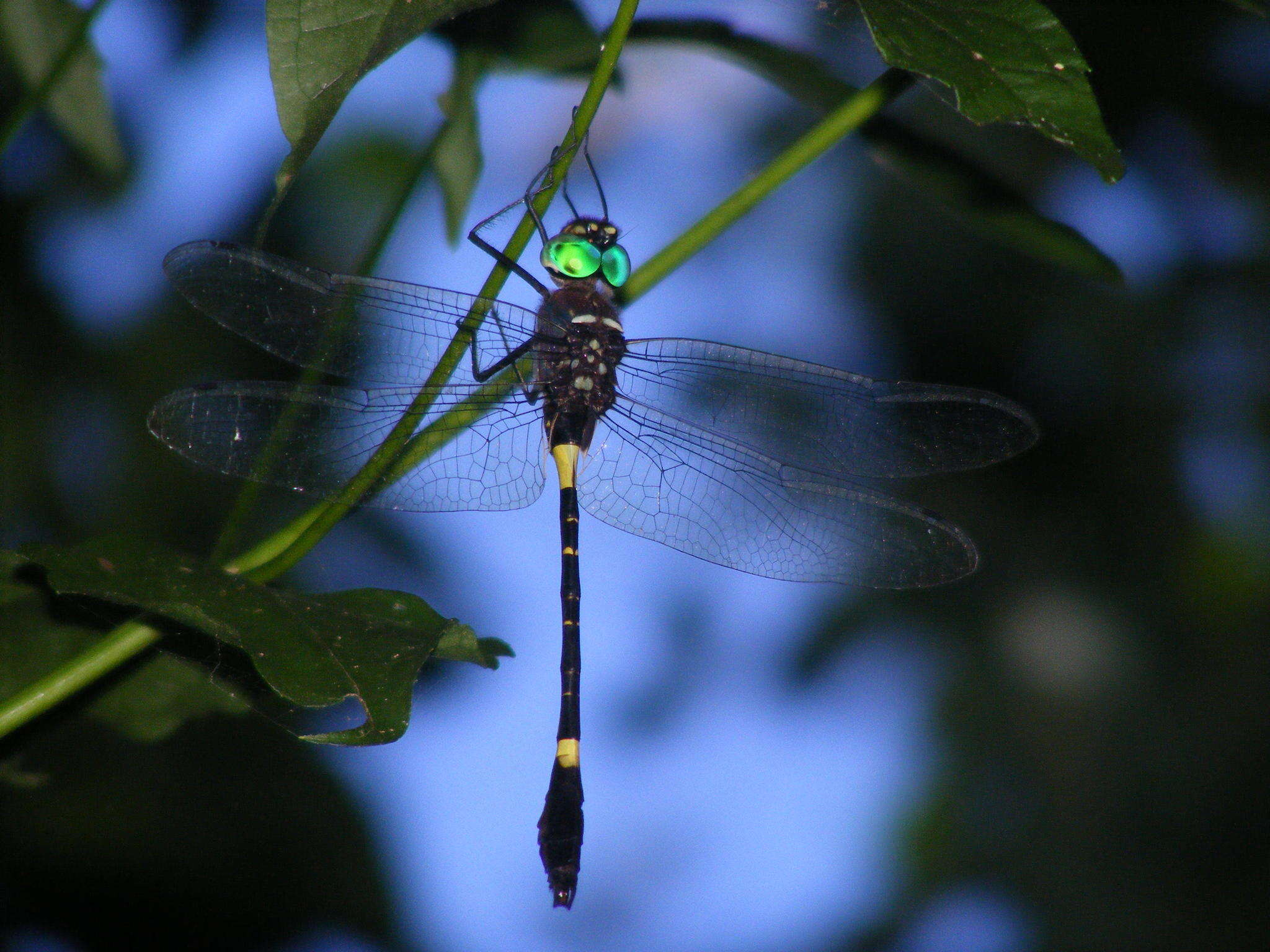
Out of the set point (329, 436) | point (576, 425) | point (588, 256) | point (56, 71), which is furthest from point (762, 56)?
point (56, 71)

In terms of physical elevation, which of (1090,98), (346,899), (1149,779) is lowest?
(346,899)

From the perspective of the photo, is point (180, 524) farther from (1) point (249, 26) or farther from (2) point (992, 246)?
(2) point (992, 246)

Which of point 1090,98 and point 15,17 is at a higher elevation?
point 15,17

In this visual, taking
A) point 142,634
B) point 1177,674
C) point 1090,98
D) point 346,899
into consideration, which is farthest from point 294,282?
point 1177,674

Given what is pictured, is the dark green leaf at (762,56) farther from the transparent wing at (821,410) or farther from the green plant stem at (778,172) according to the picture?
the transparent wing at (821,410)

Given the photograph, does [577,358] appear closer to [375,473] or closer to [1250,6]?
[375,473]

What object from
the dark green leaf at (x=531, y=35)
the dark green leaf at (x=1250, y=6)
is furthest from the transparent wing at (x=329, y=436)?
the dark green leaf at (x=1250, y=6)
